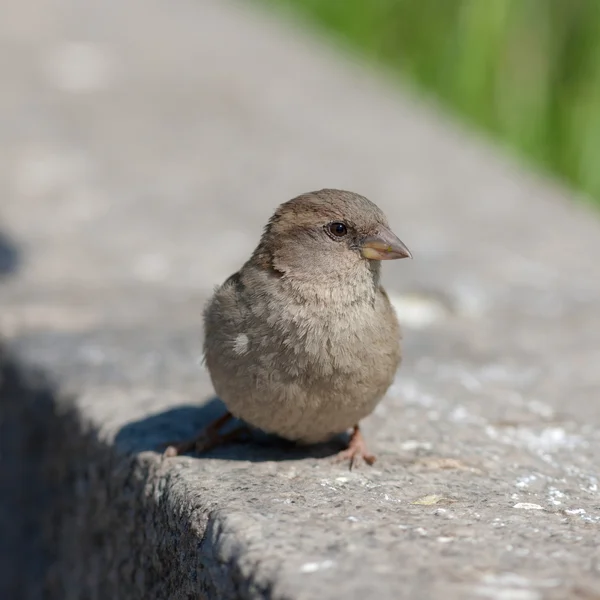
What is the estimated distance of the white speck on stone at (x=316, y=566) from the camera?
245cm

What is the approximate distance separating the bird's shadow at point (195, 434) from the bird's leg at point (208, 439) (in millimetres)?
22

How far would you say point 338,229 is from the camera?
3.59 metres

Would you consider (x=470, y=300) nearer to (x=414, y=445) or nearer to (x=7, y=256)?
(x=414, y=445)

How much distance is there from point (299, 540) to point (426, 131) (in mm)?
5548

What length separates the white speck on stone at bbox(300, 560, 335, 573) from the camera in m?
2.45

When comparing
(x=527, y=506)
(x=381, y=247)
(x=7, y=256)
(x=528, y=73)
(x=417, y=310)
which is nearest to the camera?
(x=527, y=506)

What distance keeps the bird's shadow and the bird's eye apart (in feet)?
2.36

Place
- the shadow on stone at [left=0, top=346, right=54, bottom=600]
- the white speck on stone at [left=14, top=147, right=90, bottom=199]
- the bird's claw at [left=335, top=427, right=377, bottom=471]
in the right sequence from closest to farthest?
1. the bird's claw at [left=335, top=427, right=377, bottom=471]
2. the shadow on stone at [left=0, top=346, right=54, bottom=600]
3. the white speck on stone at [left=14, top=147, right=90, bottom=199]

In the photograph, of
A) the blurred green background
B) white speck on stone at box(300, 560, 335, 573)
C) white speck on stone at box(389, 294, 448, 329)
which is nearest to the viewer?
white speck on stone at box(300, 560, 335, 573)

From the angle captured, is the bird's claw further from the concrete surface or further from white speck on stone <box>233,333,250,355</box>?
white speck on stone <box>233,333,250,355</box>

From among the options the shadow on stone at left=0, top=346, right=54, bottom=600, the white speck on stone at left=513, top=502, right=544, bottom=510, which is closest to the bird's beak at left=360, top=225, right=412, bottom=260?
the white speck on stone at left=513, top=502, right=544, bottom=510

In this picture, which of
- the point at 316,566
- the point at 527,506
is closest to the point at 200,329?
the point at 527,506

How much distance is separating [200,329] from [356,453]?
1556 mm

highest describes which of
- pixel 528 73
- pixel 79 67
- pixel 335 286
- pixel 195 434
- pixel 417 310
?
pixel 528 73
